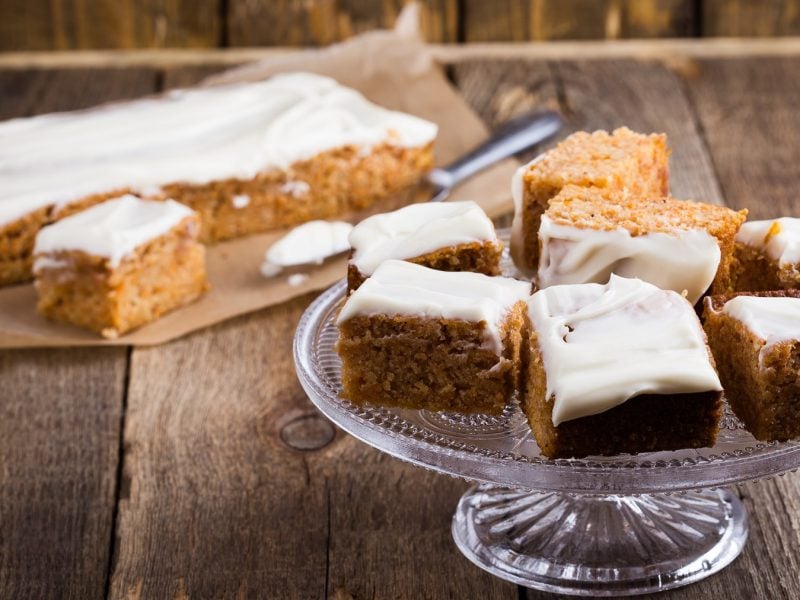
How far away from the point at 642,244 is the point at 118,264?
3.18 feet

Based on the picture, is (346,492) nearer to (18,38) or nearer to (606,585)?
(606,585)

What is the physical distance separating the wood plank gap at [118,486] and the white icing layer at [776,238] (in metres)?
0.91

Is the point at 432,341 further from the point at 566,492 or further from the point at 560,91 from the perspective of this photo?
the point at 560,91

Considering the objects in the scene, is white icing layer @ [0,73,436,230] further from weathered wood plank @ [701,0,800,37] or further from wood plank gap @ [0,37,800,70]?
weathered wood plank @ [701,0,800,37]

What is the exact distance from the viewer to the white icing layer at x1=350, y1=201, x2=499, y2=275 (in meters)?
1.57

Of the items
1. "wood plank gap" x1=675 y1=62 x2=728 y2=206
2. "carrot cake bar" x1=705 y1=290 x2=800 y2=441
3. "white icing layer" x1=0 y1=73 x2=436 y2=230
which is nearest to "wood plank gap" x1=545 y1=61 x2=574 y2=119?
"wood plank gap" x1=675 y1=62 x2=728 y2=206

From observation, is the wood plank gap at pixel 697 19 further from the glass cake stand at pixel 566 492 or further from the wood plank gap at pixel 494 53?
the glass cake stand at pixel 566 492

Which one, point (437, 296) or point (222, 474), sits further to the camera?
point (222, 474)

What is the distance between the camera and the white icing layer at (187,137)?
2289 millimetres

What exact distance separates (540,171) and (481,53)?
1.60m

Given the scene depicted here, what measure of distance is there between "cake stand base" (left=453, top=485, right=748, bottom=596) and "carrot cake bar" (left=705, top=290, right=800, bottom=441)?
0.81 feet

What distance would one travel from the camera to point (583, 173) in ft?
5.47

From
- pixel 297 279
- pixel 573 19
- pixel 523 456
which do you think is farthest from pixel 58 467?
pixel 573 19

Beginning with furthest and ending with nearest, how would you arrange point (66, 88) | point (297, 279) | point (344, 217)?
point (66, 88) < point (344, 217) < point (297, 279)
